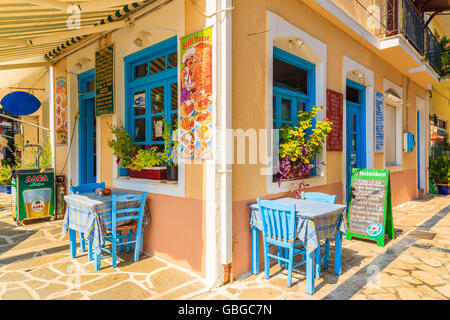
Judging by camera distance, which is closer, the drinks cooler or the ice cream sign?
the drinks cooler

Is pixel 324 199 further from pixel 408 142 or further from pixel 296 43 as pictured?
pixel 408 142

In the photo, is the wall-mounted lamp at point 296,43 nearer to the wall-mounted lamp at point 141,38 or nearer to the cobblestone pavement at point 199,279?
the wall-mounted lamp at point 141,38

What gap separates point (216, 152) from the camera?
11.3ft

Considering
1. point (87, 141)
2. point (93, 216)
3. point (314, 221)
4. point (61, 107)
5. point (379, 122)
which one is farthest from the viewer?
point (379, 122)

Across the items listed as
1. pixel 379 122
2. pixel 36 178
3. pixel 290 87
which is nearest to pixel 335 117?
pixel 290 87

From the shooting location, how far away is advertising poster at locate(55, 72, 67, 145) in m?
6.78

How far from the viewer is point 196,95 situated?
12.0ft

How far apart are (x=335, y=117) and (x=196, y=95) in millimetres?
3328

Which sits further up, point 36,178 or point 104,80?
point 104,80

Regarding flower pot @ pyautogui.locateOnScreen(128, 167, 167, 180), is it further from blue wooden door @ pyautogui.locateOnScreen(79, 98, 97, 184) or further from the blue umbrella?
the blue umbrella

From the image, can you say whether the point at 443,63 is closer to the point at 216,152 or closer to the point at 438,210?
the point at 438,210

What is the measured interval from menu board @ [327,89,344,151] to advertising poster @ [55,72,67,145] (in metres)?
5.96

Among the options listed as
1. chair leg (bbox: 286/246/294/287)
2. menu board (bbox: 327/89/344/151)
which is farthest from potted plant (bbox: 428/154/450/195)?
chair leg (bbox: 286/246/294/287)

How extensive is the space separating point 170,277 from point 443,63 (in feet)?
44.0
